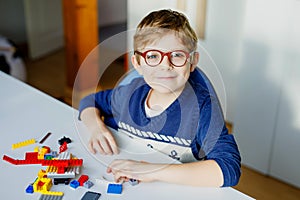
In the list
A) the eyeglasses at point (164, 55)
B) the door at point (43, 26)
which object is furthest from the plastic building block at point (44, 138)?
the door at point (43, 26)

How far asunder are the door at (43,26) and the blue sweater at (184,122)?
195 centimetres

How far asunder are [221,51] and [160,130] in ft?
3.83

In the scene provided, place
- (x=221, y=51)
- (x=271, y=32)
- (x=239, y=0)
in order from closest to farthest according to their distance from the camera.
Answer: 1. (x=271, y=32)
2. (x=239, y=0)
3. (x=221, y=51)

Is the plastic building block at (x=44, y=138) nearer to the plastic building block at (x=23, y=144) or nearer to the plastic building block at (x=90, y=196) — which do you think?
the plastic building block at (x=23, y=144)

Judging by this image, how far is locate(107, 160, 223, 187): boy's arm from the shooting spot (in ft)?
3.21

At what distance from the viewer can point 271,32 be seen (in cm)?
189

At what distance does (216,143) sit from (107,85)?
68.8 inches

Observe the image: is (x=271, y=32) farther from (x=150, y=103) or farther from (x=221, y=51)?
(x=150, y=103)

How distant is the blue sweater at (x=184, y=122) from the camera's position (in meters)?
1.08

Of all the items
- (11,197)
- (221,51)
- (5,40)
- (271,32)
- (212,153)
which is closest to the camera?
(11,197)

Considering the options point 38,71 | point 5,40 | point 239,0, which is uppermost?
point 239,0

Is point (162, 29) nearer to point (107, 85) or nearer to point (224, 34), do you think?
point (224, 34)

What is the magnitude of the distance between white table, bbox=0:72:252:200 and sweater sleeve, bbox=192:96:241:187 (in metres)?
0.04

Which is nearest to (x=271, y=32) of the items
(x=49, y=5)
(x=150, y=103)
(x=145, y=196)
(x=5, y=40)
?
(x=150, y=103)
